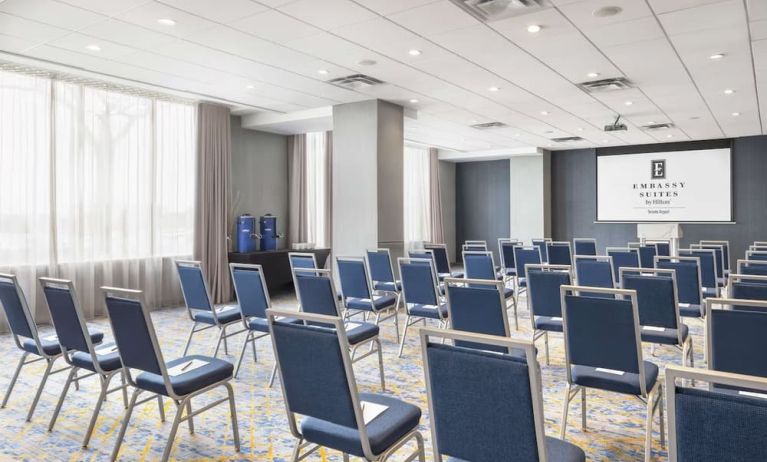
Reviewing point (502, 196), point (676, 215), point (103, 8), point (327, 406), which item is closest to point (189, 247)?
point (103, 8)

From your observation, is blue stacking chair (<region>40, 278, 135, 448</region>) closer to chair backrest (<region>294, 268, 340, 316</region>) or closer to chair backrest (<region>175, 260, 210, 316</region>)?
chair backrest (<region>175, 260, 210, 316</region>)

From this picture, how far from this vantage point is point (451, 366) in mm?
1847

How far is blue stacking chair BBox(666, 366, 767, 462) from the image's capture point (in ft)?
4.25

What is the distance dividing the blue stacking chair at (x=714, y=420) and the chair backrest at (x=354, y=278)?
4.14 meters

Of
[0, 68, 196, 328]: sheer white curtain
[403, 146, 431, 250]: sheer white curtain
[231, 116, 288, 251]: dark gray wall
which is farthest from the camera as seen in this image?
[403, 146, 431, 250]: sheer white curtain

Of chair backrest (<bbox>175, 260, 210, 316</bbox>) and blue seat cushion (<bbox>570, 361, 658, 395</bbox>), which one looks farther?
chair backrest (<bbox>175, 260, 210, 316</bbox>)

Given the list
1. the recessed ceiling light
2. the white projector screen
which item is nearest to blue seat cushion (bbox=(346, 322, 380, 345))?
A: the recessed ceiling light

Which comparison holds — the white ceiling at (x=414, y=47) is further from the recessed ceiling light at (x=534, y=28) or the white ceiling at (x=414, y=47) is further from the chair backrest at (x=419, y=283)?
the chair backrest at (x=419, y=283)

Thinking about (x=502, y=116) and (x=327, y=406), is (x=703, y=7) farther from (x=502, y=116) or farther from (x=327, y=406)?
(x=502, y=116)

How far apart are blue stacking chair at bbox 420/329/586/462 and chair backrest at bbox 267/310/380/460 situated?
33 cm

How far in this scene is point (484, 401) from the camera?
1.80 meters

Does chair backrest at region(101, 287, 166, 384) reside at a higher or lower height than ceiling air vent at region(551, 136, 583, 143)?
lower

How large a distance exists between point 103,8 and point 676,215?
1323cm

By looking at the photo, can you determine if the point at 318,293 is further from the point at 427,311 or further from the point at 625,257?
the point at 625,257
